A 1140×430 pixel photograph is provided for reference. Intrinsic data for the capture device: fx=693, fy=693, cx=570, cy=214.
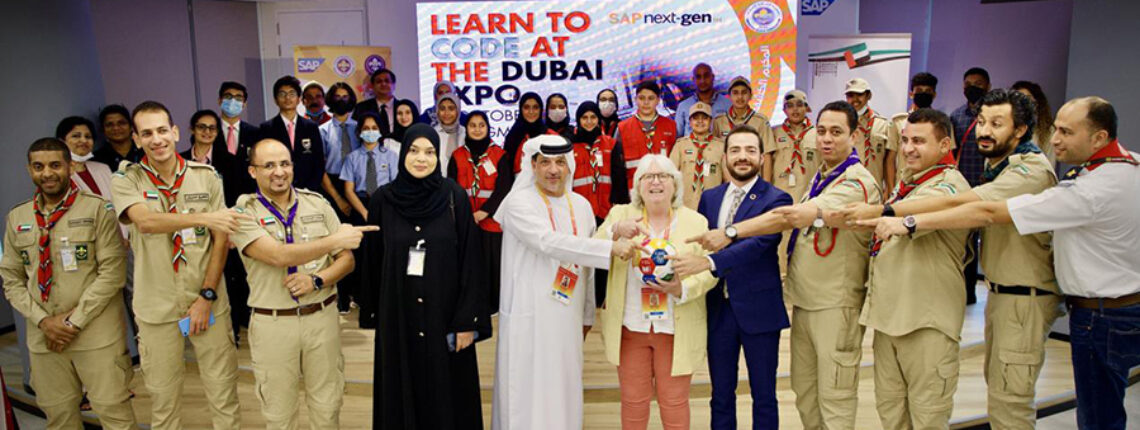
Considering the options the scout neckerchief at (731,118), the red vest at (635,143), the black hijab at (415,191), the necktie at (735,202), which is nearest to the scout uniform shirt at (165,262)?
the black hijab at (415,191)

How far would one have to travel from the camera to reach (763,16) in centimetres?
811

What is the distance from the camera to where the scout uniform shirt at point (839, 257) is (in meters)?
3.06

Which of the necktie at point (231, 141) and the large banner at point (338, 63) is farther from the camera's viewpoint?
the large banner at point (338, 63)

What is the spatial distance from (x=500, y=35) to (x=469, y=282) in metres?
5.61

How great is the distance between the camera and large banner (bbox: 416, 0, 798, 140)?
26.8 ft

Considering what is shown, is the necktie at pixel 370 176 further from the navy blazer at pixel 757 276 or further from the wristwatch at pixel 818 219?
the wristwatch at pixel 818 219

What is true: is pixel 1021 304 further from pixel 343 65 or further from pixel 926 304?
pixel 343 65

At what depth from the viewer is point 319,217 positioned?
320 centimetres

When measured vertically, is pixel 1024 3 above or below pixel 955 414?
above

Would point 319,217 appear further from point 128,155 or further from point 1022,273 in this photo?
point 1022,273

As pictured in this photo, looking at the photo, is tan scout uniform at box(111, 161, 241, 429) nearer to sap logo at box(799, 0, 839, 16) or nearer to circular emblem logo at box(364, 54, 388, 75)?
circular emblem logo at box(364, 54, 388, 75)

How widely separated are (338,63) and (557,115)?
12.5 feet

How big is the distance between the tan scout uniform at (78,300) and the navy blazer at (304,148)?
174 cm

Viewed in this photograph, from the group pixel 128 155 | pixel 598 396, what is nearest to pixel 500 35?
pixel 128 155
